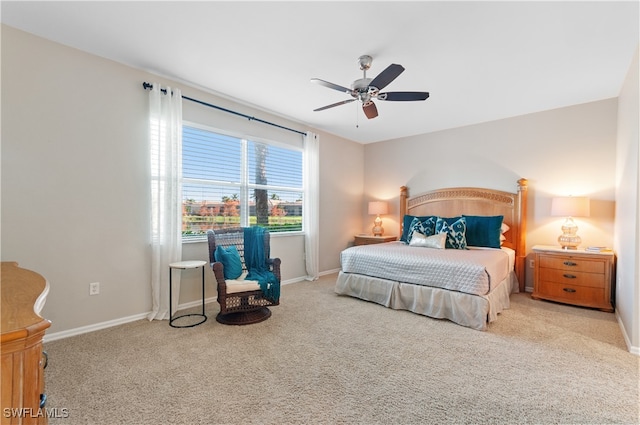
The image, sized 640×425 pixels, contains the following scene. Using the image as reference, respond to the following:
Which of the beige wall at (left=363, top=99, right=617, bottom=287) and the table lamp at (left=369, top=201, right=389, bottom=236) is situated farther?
the table lamp at (left=369, top=201, right=389, bottom=236)

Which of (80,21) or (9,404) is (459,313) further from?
(80,21)

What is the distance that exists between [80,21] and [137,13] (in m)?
0.55

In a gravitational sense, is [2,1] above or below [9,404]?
above

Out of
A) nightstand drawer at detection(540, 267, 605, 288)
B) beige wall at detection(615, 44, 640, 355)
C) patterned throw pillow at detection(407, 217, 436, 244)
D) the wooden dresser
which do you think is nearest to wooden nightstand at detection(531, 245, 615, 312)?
nightstand drawer at detection(540, 267, 605, 288)

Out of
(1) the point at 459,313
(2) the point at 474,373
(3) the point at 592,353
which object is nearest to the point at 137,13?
(2) the point at 474,373

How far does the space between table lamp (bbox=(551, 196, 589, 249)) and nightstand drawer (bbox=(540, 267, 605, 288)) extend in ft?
1.24

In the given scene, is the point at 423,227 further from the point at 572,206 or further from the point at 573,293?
the point at 573,293

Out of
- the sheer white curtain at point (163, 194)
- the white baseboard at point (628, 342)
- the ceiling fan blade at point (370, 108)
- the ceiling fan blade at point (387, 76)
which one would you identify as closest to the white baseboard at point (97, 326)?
the sheer white curtain at point (163, 194)

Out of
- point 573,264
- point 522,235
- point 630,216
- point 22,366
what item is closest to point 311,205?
point 522,235

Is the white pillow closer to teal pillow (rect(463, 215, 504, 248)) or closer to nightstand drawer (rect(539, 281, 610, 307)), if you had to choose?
teal pillow (rect(463, 215, 504, 248))

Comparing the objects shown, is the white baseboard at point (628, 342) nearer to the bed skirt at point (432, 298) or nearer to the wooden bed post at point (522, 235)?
the bed skirt at point (432, 298)

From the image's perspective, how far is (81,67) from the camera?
2.74 metres

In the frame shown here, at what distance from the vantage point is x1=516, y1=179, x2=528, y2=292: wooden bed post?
426 centimetres

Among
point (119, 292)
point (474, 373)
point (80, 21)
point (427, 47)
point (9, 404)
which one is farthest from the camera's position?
point (119, 292)
